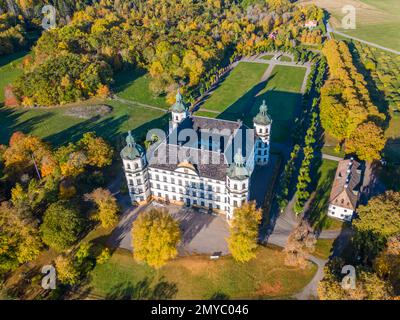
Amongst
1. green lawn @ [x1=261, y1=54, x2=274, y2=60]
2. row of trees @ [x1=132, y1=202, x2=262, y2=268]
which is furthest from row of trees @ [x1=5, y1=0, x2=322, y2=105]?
row of trees @ [x1=132, y1=202, x2=262, y2=268]

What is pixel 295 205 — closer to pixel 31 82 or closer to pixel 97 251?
pixel 97 251

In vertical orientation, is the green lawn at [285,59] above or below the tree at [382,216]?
below

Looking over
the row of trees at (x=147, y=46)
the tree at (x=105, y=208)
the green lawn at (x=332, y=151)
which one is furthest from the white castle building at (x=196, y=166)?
the row of trees at (x=147, y=46)

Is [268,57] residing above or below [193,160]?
below

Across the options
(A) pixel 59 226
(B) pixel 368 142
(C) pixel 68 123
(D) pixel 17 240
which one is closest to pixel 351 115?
(B) pixel 368 142

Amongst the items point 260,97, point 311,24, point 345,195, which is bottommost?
point 260,97

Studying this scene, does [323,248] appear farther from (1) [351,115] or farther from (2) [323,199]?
(1) [351,115]

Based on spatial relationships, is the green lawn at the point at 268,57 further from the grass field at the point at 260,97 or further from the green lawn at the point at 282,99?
the green lawn at the point at 282,99

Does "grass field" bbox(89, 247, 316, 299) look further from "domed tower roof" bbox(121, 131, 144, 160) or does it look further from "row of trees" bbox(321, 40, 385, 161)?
"row of trees" bbox(321, 40, 385, 161)
